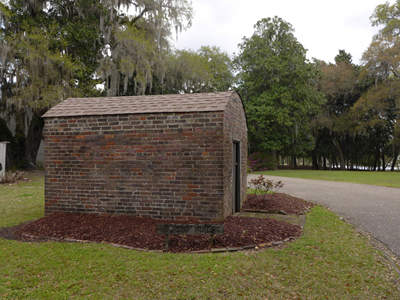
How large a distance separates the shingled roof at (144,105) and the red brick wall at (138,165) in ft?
0.40

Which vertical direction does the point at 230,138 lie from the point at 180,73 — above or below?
below

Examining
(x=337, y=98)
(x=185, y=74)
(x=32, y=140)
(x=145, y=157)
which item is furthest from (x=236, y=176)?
(x=337, y=98)

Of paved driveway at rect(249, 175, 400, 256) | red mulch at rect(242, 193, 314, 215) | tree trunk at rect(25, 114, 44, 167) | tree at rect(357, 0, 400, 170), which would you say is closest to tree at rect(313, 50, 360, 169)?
tree at rect(357, 0, 400, 170)

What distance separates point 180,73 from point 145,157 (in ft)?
69.8

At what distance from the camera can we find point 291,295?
3.54 metres

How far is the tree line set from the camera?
17.5m

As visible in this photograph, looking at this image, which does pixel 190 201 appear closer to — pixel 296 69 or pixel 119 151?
pixel 119 151

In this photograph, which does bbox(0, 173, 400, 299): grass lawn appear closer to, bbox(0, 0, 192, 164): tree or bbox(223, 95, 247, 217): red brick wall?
bbox(223, 95, 247, 217): red brick wall

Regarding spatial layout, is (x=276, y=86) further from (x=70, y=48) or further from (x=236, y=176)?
(x=236, y=176)

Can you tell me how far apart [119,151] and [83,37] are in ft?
47.7

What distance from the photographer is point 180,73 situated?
26.9 m

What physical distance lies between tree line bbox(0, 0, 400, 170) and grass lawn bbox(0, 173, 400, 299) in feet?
44.8

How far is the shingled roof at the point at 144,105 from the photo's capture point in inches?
258

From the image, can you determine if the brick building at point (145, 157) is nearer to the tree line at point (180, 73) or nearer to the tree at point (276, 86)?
the tree line at point (180, 73)
